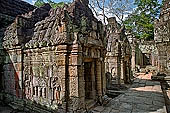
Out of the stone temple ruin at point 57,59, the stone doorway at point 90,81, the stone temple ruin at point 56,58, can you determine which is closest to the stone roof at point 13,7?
the stone temple ruin at point 56,58

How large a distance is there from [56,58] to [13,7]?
575 centimetres

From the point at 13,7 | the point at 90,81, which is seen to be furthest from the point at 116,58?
the point at 13,7

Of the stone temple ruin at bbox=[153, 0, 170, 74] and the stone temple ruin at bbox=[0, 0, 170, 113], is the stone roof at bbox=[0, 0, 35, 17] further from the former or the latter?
the stone temple ruin at bbox=[153, 0, 170, 74]

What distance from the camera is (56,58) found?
4324 mm

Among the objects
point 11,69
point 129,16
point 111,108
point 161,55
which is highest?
point 129,16

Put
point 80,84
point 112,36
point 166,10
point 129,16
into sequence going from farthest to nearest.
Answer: point 129,16
point 112,36
point 166,10
point 80,84

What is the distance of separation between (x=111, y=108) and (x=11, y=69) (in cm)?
444

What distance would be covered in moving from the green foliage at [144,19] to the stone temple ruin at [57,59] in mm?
19168

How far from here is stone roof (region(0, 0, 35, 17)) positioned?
24.3ft

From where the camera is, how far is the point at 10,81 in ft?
19.7

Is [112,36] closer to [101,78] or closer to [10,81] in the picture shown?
[101,78]

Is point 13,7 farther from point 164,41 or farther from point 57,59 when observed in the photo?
point 164,41

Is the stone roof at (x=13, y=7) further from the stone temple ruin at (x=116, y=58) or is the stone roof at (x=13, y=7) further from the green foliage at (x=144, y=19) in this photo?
the green foliage at (x=144, y=19)

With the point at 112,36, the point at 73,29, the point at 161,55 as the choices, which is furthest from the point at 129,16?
the point at 73,29
